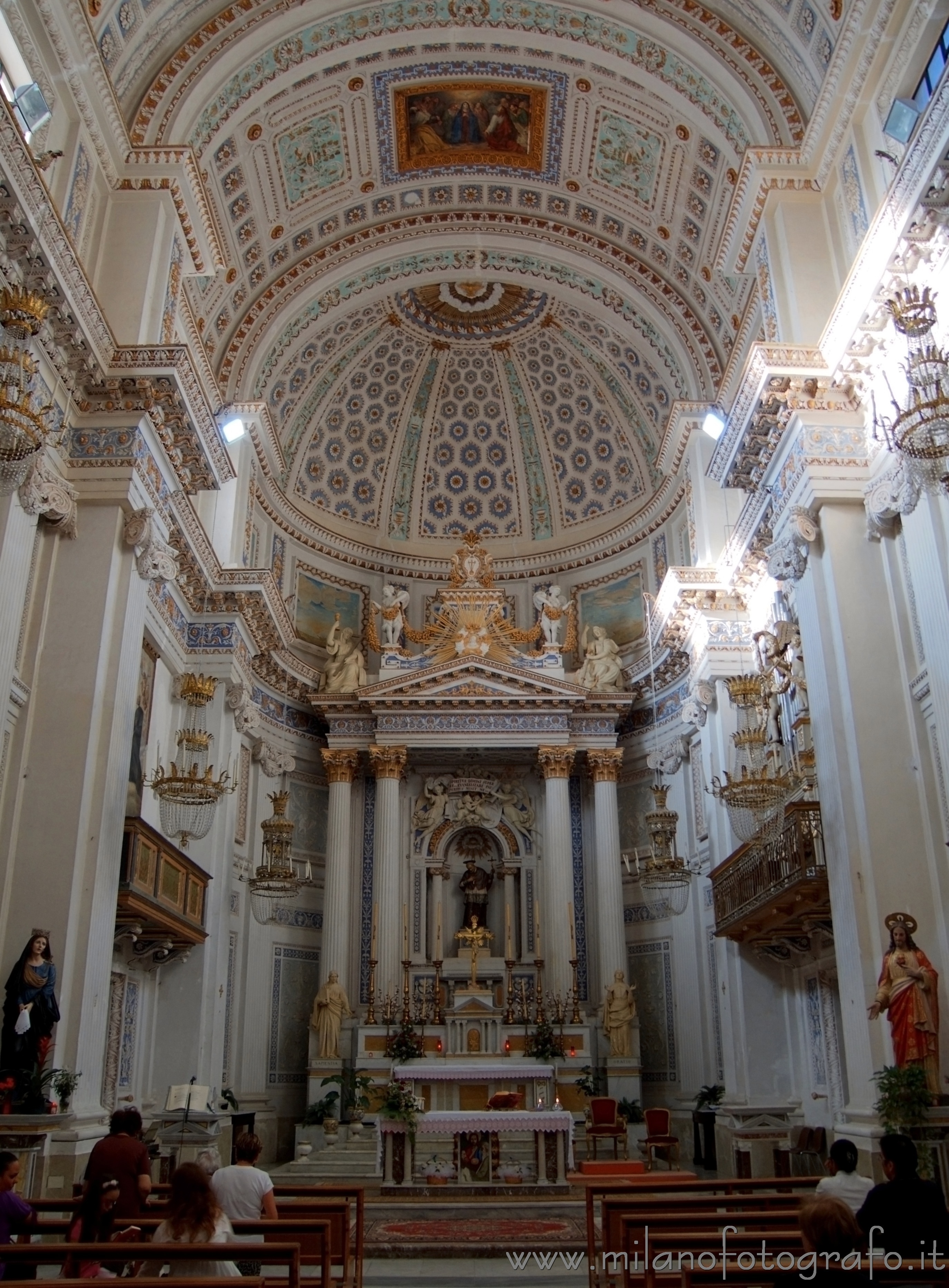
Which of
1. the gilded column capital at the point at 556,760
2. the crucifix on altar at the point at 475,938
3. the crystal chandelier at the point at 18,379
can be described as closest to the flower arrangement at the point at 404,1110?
the crucifix on altar at the point at 475,938

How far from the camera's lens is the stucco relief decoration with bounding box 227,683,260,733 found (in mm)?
19328

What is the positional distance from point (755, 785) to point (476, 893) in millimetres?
10539

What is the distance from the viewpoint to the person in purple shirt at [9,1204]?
22.2 feet

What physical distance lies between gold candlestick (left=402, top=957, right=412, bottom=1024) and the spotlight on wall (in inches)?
466

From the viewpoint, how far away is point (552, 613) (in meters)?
25.5

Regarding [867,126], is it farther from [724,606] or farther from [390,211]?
[390,211]

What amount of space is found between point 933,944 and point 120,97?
48.8 ft

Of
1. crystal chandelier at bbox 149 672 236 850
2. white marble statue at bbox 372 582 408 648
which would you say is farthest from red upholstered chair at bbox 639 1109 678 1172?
white marble statue at bbox 372 582 408 648

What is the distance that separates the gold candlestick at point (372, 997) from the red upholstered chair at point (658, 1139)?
549 centimetres

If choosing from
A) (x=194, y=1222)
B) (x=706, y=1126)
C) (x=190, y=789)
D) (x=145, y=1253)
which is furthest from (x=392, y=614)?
(x=145, y=1253)

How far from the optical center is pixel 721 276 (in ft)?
63.9

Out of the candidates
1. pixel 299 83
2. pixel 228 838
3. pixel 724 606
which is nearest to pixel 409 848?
pixel 228 838

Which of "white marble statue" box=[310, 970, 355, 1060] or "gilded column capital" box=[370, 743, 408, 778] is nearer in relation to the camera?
"white marble statue" box=[310, 970, 355, 1060]

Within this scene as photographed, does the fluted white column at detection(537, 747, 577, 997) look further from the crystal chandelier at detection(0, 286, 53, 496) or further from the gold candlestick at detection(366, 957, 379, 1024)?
the crystal chandelier at detection(0, 286, 53, 496)
